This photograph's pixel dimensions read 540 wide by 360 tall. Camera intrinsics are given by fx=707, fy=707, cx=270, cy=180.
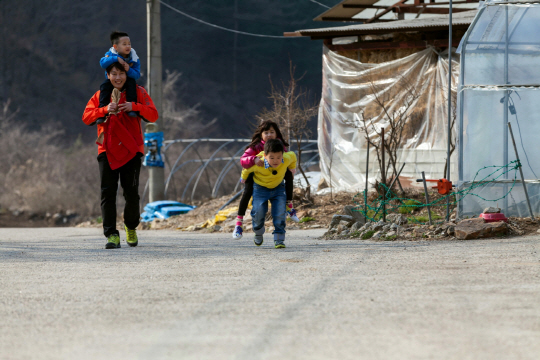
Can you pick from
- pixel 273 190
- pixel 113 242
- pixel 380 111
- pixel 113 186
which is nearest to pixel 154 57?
pixel 380 111

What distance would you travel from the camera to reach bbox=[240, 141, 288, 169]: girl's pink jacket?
686 cm

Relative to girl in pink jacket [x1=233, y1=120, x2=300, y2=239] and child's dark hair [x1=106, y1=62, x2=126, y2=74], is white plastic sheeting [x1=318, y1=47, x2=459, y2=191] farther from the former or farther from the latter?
child's dark hair [x1=106, y1=62, x2=126, y2=74]

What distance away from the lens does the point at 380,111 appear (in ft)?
48.7

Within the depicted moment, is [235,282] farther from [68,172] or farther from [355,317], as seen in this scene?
[68,172]

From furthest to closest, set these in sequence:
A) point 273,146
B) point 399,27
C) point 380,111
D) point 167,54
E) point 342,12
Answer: point 167,54 < point 342,12 < point 380,111 < point 399,27 < point 273,146

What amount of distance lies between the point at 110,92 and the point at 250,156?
1.62 m

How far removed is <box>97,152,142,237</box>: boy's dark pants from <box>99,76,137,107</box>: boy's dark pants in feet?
1.77

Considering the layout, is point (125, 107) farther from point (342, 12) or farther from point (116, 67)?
point (342, 12)

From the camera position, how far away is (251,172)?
23.4ft

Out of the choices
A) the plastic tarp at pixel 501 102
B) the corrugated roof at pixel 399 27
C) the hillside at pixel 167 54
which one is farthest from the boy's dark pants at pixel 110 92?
the hillside at pixel 167 54

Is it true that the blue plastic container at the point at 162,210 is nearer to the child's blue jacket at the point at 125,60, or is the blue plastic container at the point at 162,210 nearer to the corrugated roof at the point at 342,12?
the corrugated roof at the point at 342,12

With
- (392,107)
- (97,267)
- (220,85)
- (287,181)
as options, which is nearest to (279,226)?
(287,181)

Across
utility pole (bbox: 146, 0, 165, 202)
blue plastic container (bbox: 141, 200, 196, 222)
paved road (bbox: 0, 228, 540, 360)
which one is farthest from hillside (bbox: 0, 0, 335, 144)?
paved road (bbox: 0, 228, 540, 360)

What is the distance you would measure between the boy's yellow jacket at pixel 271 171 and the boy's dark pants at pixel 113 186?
118cm
